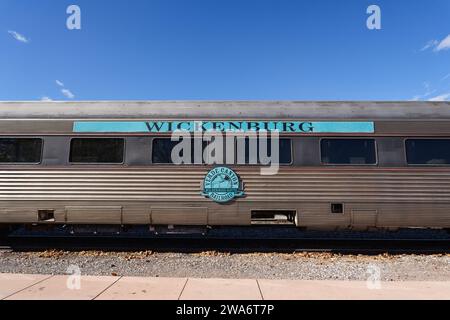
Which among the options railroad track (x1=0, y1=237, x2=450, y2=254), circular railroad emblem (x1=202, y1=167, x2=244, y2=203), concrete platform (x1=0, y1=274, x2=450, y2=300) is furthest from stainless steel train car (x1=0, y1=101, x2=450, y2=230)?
concrete platform (x1=0, y1=274, x2=450, y2=300)

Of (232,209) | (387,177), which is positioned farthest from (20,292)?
(387,177)

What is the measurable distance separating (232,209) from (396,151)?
3.86 metres

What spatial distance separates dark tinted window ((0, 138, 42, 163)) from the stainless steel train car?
23 mm

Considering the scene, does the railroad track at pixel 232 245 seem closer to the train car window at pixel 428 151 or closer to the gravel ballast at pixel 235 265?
the gravel ballast at pixel 235 265

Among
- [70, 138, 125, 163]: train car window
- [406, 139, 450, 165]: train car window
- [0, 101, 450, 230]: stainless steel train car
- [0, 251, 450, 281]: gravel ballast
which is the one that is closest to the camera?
[0, 251, 450, 281]: gravel ballast

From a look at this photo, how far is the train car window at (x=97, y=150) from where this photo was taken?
732 centimetres

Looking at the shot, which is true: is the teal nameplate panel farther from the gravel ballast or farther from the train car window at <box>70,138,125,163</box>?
the gravel ballast

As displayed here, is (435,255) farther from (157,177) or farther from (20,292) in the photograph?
(20,292)

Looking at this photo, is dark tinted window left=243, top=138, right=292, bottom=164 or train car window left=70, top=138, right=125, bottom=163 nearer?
dark tinted window left=243, top=138, right=292, bottom=164

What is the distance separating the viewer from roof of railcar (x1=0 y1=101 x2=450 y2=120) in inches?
291

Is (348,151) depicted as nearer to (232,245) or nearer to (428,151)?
(428,151)

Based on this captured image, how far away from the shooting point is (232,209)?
7.11m

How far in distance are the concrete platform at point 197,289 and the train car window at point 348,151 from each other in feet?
A: 9.19

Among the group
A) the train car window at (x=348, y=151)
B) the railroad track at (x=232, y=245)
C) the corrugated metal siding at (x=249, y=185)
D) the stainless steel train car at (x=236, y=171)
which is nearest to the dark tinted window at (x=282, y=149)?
the stainless steel train car at (x=236, y=171)
